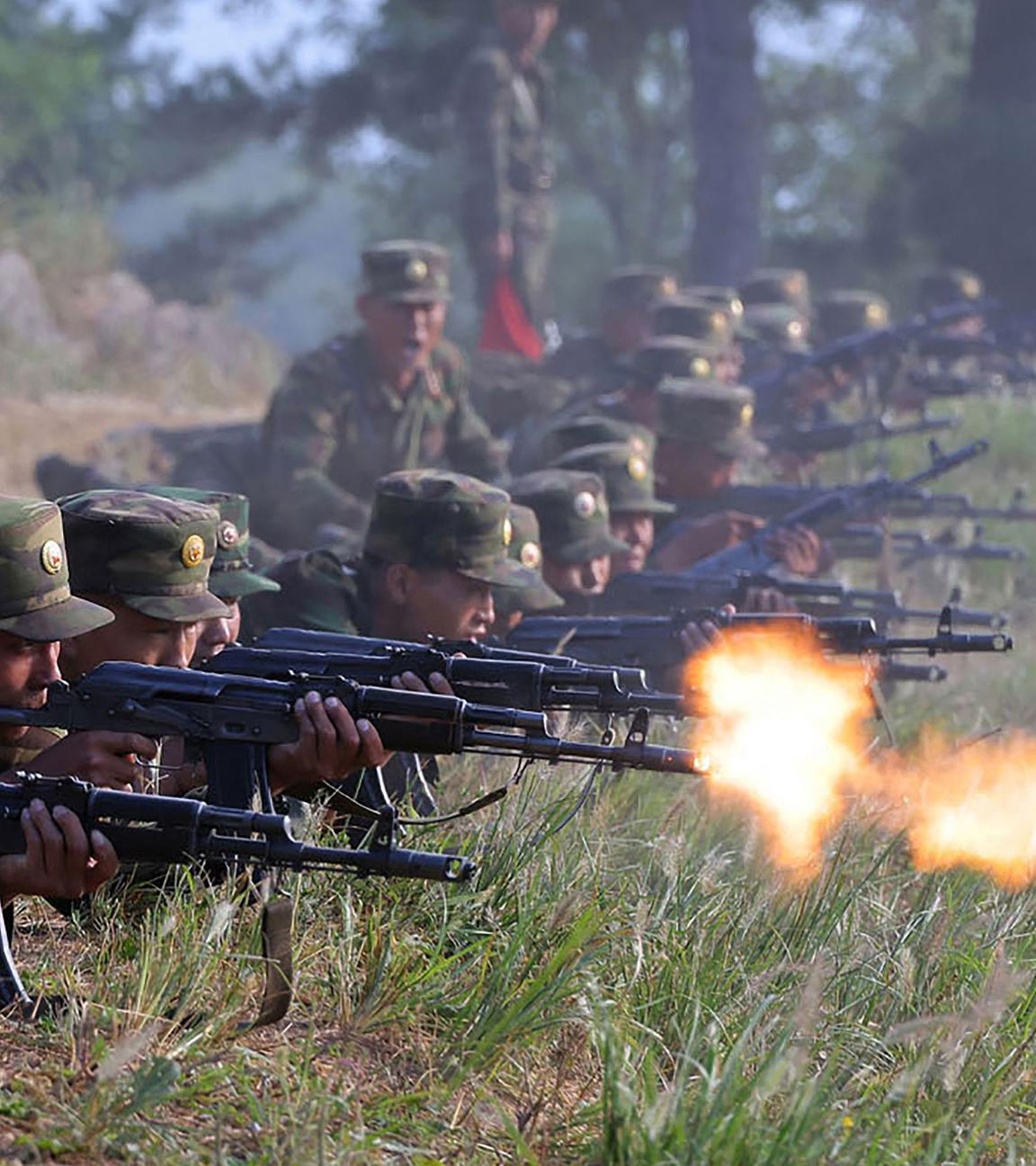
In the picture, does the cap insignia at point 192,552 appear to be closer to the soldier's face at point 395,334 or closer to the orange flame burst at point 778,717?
the orange flame burst at point 778,717

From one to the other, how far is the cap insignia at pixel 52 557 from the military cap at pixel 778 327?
1210 cm

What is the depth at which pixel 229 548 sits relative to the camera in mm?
6688

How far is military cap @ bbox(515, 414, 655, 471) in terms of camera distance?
10266 mm

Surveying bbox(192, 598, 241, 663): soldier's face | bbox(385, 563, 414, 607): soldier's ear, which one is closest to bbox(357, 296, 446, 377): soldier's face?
bbox(385, 563, 414, 607): soldier's ear

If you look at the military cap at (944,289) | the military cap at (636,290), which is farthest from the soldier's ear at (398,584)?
the military cap at (944,289)

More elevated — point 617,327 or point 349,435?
point 617,327

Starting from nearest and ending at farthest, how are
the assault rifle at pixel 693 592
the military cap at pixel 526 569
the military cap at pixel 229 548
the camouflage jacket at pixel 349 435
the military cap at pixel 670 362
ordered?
the military cap at pixel 229 548 → the military cap at pixel 526 569 → the assault rifle at pixel 693 592 → the camouflage jacket at pixel 349 435 → the military cap at pixel 670 362

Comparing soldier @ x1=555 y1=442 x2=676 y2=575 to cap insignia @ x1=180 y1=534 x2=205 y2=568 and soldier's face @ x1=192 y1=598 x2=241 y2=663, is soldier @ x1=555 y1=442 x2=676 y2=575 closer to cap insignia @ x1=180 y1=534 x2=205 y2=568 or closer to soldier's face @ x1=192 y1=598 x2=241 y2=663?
soldier's face @ x1=192 y1=598 x2=241 y2=663

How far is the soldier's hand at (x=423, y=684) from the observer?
206 inches

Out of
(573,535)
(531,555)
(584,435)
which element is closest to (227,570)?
(531,555)

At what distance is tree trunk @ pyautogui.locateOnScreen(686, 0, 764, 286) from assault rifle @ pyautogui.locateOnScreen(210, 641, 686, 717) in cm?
1692

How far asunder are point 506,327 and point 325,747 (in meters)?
14.0

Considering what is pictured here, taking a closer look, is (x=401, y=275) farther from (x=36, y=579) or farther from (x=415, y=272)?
(x=36, y=579)

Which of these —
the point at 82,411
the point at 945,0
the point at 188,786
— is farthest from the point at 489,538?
the point at 945,0
